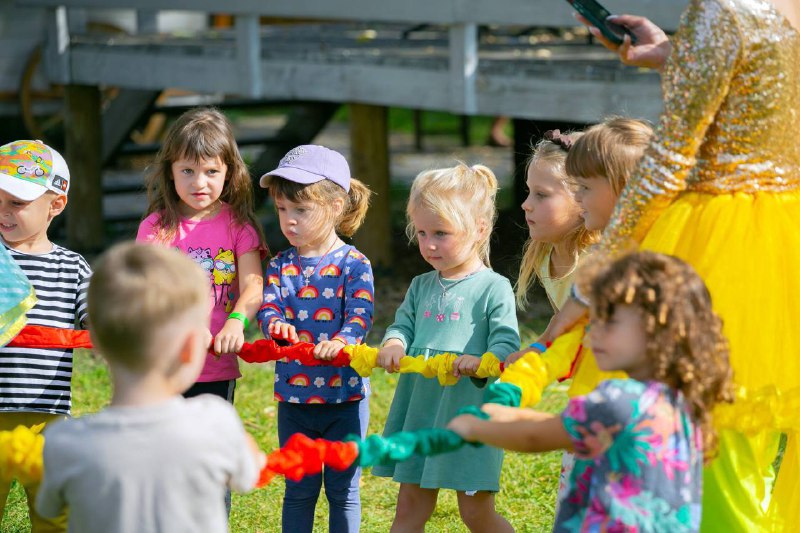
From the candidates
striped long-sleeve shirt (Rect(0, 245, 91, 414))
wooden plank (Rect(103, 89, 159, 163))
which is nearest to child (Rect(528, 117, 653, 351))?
striped long-sleeve shirt (Rect(0, 245, 91, 414))

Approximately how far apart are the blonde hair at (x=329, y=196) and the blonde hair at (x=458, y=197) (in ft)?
0.95

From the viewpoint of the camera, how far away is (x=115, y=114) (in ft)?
32.2

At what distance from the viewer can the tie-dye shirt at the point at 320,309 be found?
3758 millimetres

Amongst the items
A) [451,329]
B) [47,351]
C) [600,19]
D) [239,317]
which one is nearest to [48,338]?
[47,351]

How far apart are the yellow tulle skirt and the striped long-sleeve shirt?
1.90 meters

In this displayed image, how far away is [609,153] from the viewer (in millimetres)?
3174

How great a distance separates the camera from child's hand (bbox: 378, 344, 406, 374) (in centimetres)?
348

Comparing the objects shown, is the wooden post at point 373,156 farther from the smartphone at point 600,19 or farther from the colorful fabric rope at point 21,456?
the colorful fabric rope at point 21,456

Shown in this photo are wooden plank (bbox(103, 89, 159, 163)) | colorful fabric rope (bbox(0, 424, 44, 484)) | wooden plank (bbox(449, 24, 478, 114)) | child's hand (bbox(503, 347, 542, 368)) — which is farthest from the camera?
wooden plank (bbox(103, 89, 159, 163))

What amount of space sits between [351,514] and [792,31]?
2031mm

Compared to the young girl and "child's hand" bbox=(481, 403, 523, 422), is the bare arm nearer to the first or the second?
"child's hand" bbox=(481, 403, 523, 422)

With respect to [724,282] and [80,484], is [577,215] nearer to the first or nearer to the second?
[724,282]

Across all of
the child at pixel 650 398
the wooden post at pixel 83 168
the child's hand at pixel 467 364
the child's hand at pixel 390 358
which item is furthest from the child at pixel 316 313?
the wooden post at pixel 83 168

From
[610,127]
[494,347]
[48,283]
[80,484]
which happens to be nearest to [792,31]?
[610,127]
